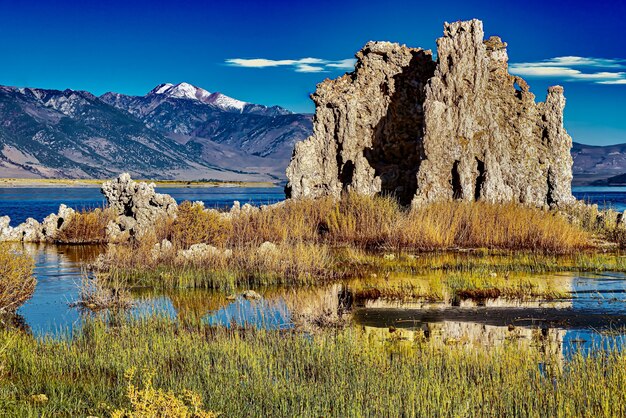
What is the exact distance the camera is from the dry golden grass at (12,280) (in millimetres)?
14602

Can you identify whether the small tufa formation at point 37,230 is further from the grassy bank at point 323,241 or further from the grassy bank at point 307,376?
the grassy bank at point 307,376

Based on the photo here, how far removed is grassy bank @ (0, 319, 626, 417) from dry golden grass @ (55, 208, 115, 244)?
20970 millimetres

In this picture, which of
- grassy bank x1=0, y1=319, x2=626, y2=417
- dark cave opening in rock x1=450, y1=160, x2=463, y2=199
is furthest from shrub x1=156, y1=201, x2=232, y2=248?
grassy bank x1=0, y1=319, x2=626, y2=417

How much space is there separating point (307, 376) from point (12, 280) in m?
7.14

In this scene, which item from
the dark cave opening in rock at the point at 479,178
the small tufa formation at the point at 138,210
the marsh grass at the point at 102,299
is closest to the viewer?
the marsh grass at the point at 102,299

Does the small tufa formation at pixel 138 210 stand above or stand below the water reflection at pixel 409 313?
above

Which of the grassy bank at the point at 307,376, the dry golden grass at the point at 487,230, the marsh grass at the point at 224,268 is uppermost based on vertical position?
the dry golden grass at the point at 487,230

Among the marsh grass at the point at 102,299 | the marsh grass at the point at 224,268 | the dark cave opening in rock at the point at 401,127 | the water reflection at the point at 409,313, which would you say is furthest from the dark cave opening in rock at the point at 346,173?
the marsh grass at the point at 102,299

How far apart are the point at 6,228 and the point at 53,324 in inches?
836

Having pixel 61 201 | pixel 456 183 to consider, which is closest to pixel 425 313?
pixel 456 183

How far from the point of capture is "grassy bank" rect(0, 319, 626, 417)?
27.8 ft

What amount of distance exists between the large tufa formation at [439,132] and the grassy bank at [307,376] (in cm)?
1821

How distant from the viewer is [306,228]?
2698 centimetres

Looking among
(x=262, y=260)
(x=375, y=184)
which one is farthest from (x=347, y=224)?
(x=262, y=260)
